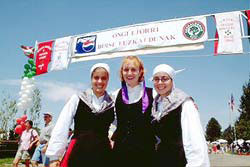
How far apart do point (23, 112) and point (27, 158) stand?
2005 millimetres

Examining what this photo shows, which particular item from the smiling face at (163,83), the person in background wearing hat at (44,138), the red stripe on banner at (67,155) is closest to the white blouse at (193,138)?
the smiling face at (163,83)

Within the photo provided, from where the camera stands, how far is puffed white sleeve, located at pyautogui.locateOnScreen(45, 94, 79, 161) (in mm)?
2630

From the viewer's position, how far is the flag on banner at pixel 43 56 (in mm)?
9086

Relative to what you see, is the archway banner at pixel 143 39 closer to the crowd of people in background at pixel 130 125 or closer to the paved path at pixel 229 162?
the crowd of people in background at pixel 130 125

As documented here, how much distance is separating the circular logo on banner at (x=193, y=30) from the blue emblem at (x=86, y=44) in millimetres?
2776

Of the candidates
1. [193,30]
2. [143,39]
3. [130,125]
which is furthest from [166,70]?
[143,39]

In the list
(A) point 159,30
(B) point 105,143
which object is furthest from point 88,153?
(A) point 159,30

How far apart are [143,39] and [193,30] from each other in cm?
138

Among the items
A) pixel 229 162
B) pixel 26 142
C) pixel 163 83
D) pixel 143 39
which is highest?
pixel 143 39

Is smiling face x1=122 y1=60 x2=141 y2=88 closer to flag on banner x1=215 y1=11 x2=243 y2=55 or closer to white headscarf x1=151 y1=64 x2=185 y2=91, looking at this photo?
white headscarf x1=151 y1=64 x2=185 y2=91

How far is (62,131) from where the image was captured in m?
2.73

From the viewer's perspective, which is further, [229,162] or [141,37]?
[229,162]

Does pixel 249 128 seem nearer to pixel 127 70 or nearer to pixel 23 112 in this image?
pixel 23 112

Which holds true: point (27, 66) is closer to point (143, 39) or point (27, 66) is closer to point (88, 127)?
point (143, 39)
